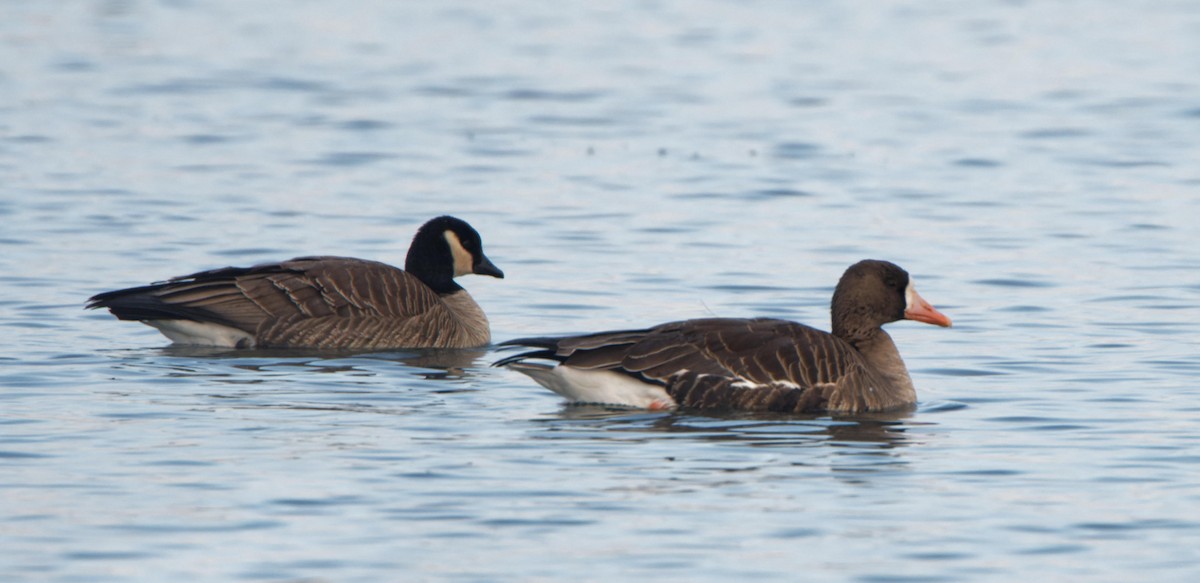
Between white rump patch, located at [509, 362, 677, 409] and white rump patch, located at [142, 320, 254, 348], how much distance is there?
3.28 meters

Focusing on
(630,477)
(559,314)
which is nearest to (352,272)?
(559,314)

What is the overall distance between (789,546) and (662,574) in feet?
2.73

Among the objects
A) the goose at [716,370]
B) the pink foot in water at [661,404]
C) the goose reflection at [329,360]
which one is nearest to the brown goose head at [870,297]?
the goose at [716,370]

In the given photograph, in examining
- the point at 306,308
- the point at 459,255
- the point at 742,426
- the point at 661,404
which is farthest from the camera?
the point at 459,255

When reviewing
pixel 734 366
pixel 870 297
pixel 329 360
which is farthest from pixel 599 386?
pixel 329 360

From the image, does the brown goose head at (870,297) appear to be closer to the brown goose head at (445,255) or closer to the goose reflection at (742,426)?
the goose reflection at (742,426)

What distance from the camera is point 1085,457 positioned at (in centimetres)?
1229

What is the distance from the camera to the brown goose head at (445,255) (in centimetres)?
1738

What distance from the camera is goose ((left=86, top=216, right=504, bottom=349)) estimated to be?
51.5 feet

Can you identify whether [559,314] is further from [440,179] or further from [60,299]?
[440,179]

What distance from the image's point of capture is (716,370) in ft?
44.7

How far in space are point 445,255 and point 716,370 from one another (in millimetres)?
4497

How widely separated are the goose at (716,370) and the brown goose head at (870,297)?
1.79ft

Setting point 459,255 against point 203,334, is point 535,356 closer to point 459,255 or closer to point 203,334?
point 203,334
